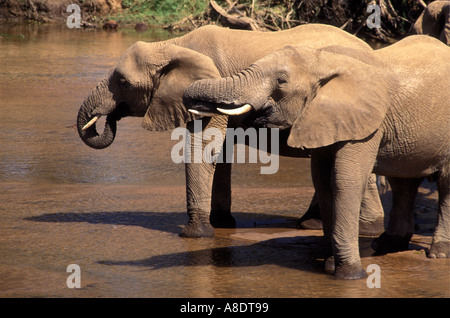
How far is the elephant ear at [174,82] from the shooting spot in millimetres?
6062

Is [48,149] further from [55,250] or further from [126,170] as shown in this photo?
[55,250]

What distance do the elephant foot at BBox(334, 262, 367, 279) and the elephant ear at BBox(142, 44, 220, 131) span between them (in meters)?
1.77

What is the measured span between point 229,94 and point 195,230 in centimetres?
168

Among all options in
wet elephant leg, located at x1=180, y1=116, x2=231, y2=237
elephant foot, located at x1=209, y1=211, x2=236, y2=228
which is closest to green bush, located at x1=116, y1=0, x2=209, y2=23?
elephant foot, located at x1=209, y1=211, x2=236, y2=228

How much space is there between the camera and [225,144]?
6.41 metres

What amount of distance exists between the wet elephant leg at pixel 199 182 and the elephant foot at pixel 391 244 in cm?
126

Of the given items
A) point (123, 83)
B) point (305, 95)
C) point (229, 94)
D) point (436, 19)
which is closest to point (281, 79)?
point (305, 95)

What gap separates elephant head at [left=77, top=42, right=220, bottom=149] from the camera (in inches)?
240

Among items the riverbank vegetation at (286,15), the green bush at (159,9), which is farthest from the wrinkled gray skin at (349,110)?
the green bush at (159,9)

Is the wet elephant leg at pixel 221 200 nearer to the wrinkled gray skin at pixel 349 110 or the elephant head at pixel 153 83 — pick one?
the elephant head at pixel 153 83

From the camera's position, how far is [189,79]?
20.0 ft

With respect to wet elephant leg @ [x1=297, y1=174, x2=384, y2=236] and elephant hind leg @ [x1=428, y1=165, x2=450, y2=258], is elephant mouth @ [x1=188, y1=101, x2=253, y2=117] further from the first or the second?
wet elephant leg @ [x1=297, y1=174, x2=384, y2=236]

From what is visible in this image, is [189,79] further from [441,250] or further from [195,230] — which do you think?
[441,250]

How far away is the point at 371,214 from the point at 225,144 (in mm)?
1282
